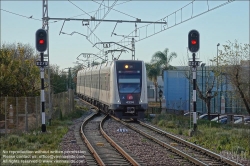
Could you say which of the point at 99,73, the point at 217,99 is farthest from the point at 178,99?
the point at 99,73

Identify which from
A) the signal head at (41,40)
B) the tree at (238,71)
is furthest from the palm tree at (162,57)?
the signal head at (41,40)

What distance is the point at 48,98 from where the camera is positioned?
26.3 meters

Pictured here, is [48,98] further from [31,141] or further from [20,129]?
[31,141]

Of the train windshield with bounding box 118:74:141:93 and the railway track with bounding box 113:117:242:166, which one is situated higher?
the train windshield with bounding box 118:74:141:93

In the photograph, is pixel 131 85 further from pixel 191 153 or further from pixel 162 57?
pixel 162 57

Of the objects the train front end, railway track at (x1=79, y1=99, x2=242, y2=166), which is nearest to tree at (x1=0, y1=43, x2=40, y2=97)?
the train front end

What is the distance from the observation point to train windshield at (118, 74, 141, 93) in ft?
89.1

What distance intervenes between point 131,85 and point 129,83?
0.55 ft

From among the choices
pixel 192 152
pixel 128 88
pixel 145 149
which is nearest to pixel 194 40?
pixel 145 149

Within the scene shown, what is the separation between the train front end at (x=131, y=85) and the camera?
2714 centimetres

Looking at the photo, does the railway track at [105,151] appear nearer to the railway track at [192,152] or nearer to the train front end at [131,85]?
the railway track at [192,152]

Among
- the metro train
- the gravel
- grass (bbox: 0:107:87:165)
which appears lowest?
the gravel

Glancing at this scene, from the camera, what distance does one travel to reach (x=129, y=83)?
89.4ft

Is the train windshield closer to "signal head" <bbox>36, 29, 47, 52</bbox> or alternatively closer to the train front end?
the train front end
